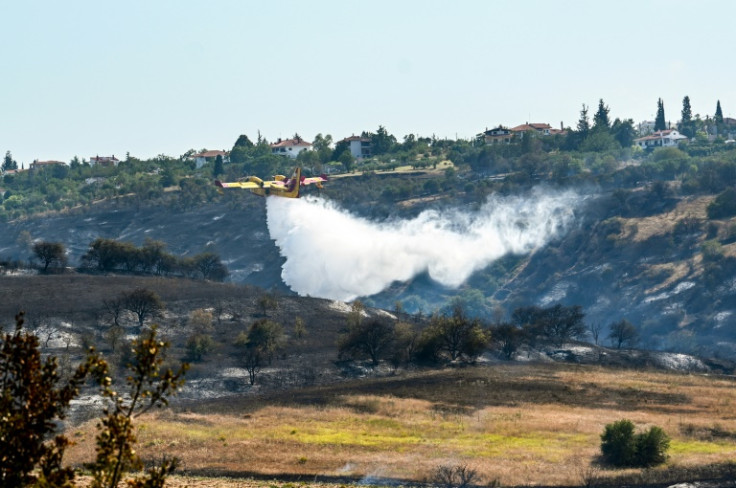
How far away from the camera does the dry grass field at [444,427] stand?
5631cm

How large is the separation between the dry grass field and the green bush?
91 centimetres

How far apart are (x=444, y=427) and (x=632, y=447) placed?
47.3 ft

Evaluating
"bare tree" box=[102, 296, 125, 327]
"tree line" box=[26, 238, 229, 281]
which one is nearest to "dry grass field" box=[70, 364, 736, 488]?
"bare tree" box=[102, 296, 125, 327]

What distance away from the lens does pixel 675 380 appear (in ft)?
303

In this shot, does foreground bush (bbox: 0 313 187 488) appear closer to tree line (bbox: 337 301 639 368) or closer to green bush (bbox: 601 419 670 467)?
green bush (bbox: 601 419 670 467)

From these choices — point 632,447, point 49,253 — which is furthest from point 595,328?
point 632,447

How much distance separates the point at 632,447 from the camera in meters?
58.1

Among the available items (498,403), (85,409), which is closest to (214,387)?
(85,409)

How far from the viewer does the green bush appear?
2269 inches

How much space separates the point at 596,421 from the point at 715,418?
8315 millimetres

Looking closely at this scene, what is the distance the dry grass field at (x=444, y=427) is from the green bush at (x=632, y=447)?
910mm

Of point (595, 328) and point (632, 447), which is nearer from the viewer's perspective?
point (632, 447)

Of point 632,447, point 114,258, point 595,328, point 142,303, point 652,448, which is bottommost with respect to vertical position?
point 595,328

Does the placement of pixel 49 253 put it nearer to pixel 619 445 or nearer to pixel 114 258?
pixel 114 258
